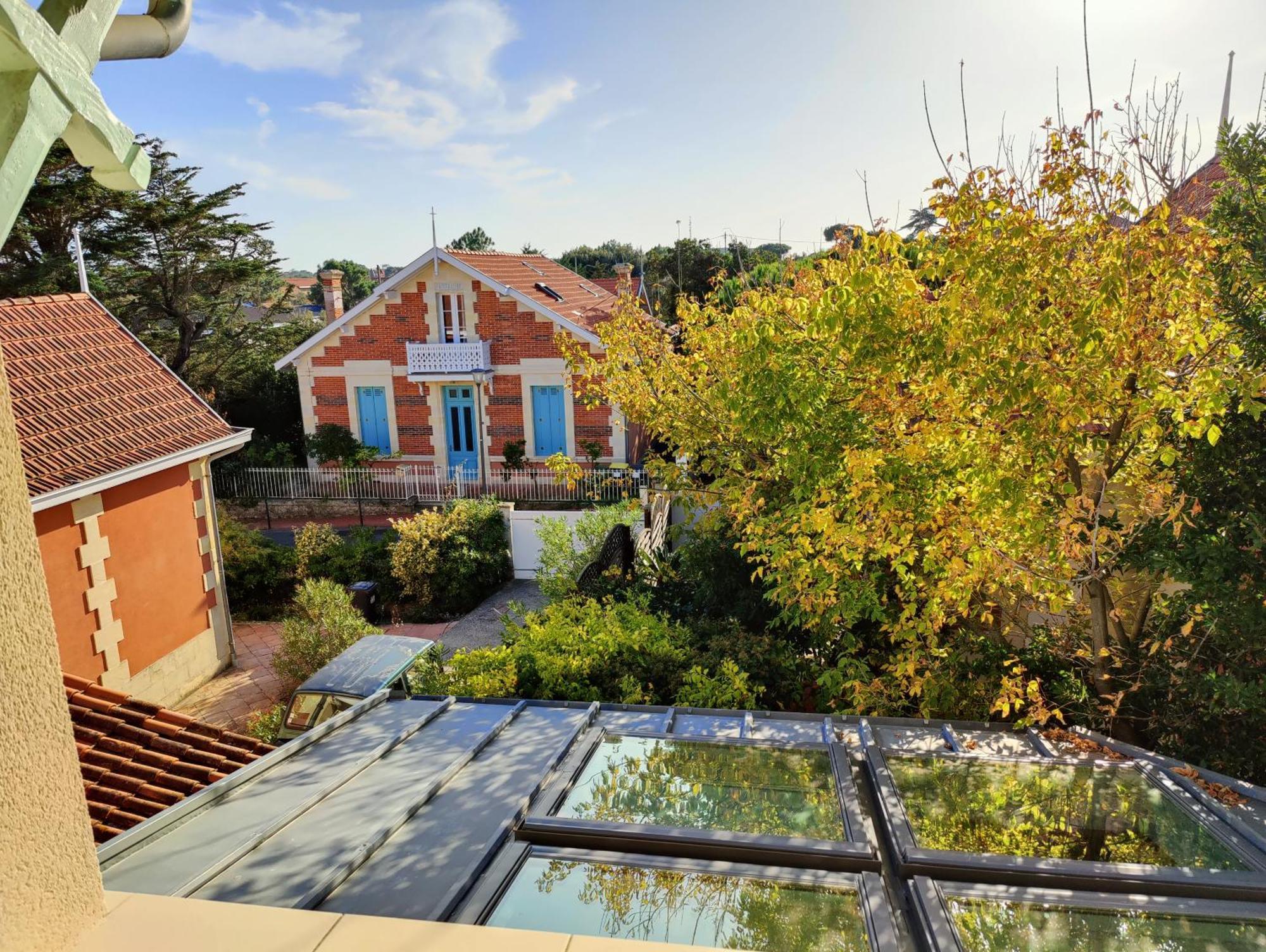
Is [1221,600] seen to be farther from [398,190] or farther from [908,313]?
[398,190]

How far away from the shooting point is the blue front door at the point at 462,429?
21031 millimetres

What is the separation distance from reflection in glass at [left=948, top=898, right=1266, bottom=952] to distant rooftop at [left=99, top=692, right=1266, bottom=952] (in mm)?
10

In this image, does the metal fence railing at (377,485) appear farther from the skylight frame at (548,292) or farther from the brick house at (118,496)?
the brick house at (118,496)

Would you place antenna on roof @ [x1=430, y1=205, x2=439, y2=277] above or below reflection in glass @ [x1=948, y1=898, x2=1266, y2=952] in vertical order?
above

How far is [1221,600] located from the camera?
176 inches

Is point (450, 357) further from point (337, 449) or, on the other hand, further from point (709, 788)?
point (709, 788)

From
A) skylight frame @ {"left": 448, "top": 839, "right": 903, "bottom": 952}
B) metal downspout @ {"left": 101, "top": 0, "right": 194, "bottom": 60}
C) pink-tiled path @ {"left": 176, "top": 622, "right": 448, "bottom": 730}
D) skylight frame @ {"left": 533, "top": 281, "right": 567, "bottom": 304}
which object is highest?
skylight frame @ {"left": 533, "top": 281, "right": 567, "bottom": 304}

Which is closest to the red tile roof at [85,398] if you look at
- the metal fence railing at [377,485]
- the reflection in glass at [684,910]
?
the reflection in glass at [684,910]

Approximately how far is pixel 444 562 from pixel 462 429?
8552 millimetres

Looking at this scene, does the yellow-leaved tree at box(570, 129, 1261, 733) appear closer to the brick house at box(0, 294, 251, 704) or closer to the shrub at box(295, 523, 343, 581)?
the brick house at box(0, 294, 251, 704)

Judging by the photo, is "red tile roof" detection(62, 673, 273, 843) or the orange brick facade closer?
"red tile roof" detection(62, 673, 273, 843)

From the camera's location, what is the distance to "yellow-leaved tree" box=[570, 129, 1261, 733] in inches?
191

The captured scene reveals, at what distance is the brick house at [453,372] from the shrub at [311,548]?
6.80 m

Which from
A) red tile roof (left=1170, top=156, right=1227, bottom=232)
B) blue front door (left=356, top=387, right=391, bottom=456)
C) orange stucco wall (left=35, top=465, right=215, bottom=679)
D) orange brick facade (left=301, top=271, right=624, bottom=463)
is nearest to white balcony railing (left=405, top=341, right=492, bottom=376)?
orange brick facade (left=301, top=271, right=624, bottom=463)
